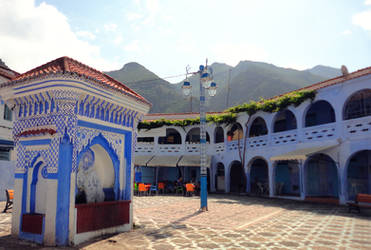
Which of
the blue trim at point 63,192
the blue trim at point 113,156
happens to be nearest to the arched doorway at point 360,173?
the blue trim at point 113,156

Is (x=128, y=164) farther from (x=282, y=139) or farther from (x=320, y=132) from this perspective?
(x=282, y=139)

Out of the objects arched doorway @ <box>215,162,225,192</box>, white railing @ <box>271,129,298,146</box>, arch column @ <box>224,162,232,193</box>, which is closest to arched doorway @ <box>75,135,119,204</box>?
white railing @ <box>271,129,298,146</box>

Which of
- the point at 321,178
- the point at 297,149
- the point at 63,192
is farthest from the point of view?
the point at 321,178

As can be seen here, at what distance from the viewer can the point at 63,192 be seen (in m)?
5.99

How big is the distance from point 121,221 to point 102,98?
3380 millimetres

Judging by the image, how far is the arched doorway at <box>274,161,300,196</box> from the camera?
18.0 meters

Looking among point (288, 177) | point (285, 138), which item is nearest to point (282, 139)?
point (285, 138)

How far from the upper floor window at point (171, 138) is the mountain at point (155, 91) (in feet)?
151

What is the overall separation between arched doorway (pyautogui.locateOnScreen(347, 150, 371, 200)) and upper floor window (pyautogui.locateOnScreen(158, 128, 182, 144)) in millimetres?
13409

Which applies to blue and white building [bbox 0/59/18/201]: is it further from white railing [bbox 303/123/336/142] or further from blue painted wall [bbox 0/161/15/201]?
white railing [bbox 303/123/336/142]

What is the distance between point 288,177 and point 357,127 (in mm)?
6851

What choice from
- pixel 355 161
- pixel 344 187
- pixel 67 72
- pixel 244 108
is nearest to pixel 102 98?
pixel 67 72

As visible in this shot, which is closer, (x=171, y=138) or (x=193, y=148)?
(x=193, y=148)

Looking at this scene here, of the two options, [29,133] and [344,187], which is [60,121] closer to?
[29,133]
